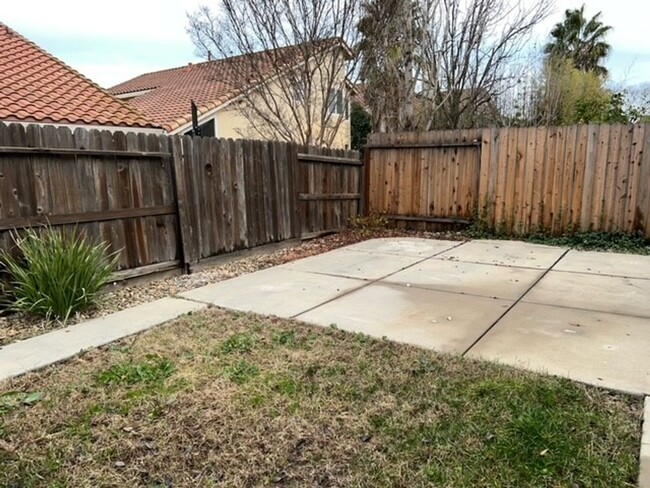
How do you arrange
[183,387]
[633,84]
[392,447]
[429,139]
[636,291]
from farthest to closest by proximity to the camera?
1. [633,84]
2. [429,139]
3. [636,291]
4. [183,387]
5. [392,447]

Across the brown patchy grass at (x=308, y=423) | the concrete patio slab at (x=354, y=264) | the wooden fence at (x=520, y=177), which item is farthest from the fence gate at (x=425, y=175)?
the brown patchy grass at (x=308, y=423)

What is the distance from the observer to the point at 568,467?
6.30ft

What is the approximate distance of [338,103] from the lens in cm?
1037

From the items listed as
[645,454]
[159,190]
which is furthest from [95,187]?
[645,454]

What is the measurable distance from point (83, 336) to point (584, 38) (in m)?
24.5

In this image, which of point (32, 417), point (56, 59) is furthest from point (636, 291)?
point (56, 59)

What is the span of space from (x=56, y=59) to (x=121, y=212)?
24.6ft

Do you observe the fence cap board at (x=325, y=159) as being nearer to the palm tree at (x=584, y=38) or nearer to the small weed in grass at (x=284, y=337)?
the small weed in grass at (x=284, y=337)

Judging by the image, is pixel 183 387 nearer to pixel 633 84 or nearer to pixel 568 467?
pixel 568 467

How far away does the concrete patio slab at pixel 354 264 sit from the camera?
5512mm

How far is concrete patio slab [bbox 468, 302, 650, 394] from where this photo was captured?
8.96 feet

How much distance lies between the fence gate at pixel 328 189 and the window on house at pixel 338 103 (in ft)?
5.81

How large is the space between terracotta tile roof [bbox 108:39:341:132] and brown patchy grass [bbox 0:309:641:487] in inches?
299

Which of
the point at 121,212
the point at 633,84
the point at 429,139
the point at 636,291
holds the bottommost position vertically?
the point at 636,291
